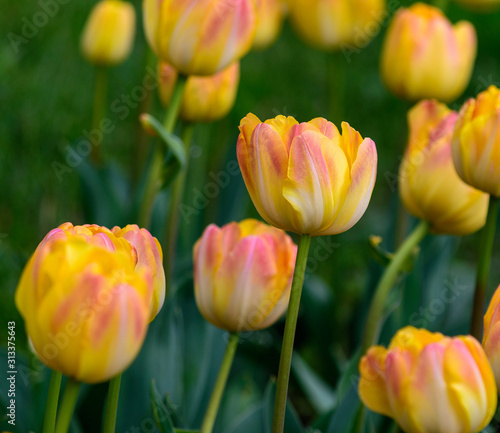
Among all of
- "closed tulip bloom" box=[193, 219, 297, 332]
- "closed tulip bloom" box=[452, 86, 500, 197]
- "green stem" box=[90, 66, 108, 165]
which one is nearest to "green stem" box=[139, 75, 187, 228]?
"closed tulip bloom" box=[193, 219, 297, 332]

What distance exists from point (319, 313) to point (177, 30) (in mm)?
804

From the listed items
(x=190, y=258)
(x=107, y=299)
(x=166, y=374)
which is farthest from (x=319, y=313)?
(x=107, y=299)

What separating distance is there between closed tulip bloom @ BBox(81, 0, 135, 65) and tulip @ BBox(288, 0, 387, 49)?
1.25 ft

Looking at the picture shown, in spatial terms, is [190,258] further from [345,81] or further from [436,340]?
[345,81]

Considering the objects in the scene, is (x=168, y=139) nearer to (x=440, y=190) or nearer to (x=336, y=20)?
(x=440, y=190)

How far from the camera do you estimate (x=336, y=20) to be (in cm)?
152

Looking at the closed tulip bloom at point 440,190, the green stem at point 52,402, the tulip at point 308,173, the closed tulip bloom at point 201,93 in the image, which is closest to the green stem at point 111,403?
the green stem at point 52,402

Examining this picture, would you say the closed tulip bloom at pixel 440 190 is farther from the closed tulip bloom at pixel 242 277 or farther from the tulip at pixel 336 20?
the tulip at pixel 336 20

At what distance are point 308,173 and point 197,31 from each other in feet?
1.37

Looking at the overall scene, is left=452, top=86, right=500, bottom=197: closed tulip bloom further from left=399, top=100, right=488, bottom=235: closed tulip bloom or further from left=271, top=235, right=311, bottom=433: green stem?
left=271, top=235, right=311, bottom=433: green stem

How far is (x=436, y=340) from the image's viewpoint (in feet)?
2.18

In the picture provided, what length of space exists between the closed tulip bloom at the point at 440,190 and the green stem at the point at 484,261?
70 mm

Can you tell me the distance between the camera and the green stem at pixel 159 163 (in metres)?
1.00

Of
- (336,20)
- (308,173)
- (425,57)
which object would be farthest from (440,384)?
(336,20)
